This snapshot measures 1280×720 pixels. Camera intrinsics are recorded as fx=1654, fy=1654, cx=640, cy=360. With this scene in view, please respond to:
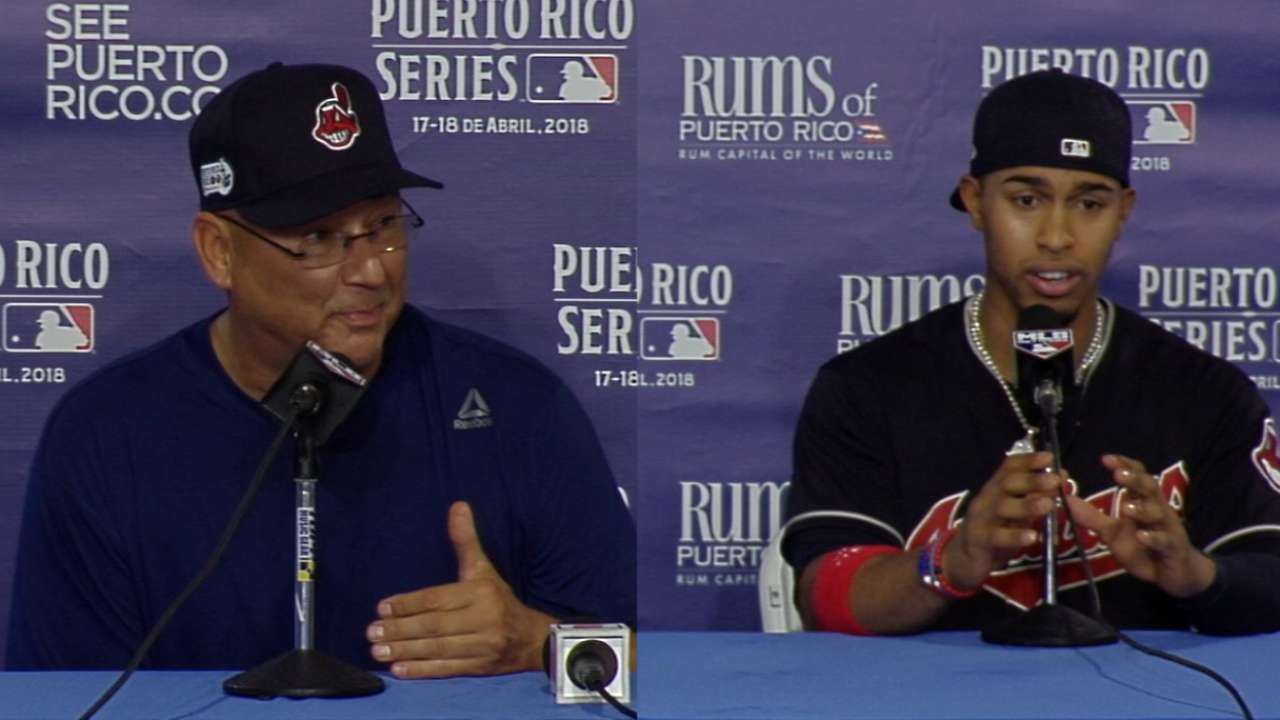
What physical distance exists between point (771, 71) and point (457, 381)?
0.76 metres

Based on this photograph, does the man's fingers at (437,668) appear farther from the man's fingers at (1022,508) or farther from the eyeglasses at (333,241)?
the man's fingers at (1022,508)

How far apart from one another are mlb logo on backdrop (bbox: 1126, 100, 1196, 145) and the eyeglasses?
1.22m

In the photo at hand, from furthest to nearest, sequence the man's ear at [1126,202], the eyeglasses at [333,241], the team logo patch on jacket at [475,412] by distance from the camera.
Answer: the man's ear at [1126,202]
the team logo patch on jacket at [475,412]
the eyeglasses at [333,241]

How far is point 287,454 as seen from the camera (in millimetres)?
2203

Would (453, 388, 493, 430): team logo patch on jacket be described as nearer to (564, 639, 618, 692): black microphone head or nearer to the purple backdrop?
the purple backdrop

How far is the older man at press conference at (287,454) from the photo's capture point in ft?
7.04

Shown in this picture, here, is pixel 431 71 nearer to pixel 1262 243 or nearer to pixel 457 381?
pixel 457 381

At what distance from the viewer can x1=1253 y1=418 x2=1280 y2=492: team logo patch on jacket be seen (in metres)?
2.50

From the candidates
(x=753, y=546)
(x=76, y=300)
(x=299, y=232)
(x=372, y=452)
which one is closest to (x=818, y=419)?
(x=753, y=546)

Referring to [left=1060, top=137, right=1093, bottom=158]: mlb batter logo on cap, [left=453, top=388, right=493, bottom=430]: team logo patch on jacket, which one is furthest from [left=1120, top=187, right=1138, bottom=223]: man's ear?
[left=453, top=388, right=493, bottom=430]: team logo patch on jacket

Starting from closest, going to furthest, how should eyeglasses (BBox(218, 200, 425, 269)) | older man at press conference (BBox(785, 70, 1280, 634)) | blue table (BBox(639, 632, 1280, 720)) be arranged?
blue table (BBox(639, 632, 1280, 720)) < eyeglasses (BBox(218, 200, 425, 269)) < older man at press conference (BBox(785, 70, 1280, 634))

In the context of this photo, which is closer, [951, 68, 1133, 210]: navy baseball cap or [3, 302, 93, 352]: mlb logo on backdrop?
[3, 302, 93, 352]: mlb logo on backdrop

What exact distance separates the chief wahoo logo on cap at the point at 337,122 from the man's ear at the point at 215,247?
0.20 metres

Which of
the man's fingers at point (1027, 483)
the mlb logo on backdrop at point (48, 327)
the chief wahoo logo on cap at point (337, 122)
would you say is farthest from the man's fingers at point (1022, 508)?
the mlb logo on backdrop at point (48, 327)
